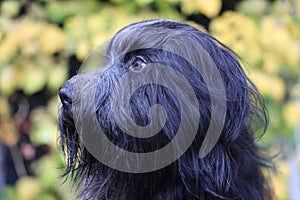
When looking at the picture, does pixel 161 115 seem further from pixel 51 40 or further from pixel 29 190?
pixel 29 190

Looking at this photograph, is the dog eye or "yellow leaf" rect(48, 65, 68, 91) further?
"yellow leaf" rect(48, 65, 68, 91)

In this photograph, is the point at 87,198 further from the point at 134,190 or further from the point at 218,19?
the point at 218,19

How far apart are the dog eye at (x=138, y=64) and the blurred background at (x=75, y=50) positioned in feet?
3.29

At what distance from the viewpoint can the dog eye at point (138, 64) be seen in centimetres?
192

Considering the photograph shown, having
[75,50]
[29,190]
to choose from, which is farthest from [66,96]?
[29,190]

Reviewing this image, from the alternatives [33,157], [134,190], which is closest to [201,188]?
[134,190]

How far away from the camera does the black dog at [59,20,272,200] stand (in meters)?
1.88

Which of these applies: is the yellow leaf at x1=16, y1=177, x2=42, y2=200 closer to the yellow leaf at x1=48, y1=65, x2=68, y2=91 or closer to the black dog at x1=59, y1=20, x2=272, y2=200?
the yellow leaf at x1=48, y1=65, x2=68, y2=91

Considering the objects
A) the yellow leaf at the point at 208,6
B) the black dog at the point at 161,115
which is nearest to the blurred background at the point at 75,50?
the yellow leaf at the point at 208,6

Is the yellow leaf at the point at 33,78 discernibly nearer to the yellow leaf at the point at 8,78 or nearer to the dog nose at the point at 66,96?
the yellow leaf at the point at 8,78

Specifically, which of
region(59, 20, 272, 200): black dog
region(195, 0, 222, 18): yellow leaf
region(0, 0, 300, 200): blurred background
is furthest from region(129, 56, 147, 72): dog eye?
region(195, 0, 222, 18): yellow leaf

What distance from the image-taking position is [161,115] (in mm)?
1880

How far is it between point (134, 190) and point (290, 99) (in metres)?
1.81

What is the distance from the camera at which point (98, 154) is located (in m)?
1.96
